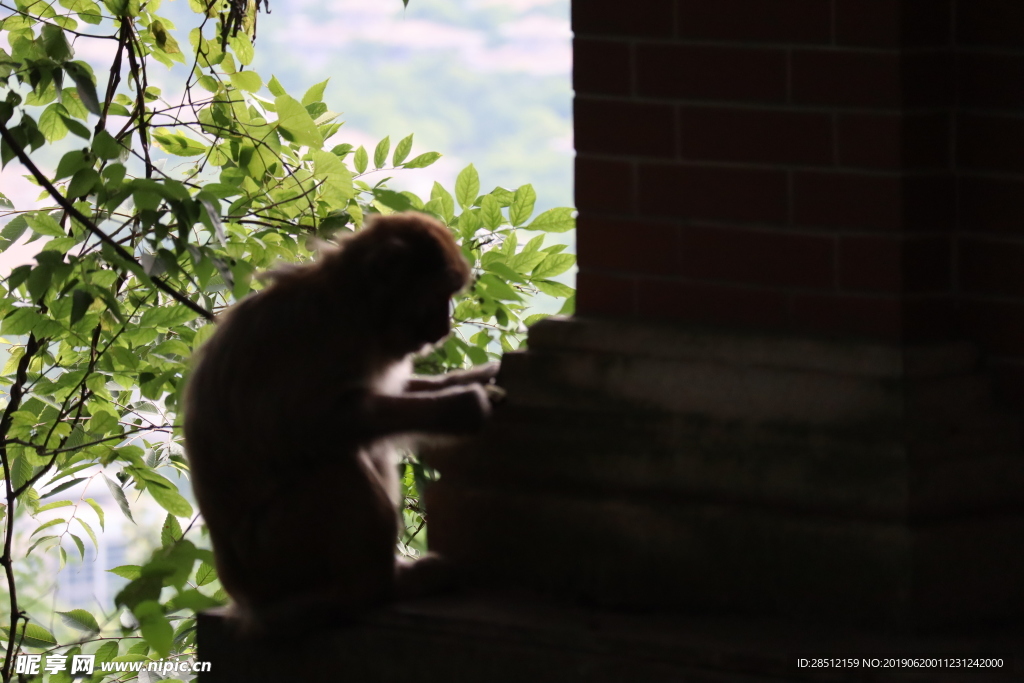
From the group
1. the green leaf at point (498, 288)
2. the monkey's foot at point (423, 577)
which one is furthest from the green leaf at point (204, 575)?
the green leaf at point (498, 288)

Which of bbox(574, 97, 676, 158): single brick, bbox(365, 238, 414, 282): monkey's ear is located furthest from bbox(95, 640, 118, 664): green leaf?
bbox(574, 97, 676, 158): single brick

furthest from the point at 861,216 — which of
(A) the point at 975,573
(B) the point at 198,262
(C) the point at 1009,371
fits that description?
(B) the point at 198,262

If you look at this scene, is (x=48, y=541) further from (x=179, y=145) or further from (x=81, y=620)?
(x=179, y=145)

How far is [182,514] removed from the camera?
3207 mm

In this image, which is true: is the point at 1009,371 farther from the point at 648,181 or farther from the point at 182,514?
the point at 182,514

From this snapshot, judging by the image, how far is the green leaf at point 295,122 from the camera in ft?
9.85

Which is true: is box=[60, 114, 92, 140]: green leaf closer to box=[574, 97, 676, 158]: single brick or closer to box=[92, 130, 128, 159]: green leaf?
box=[92, 130, 128, 159]: green leaf

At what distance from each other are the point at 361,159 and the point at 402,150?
0.15m

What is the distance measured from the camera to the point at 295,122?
119 inches

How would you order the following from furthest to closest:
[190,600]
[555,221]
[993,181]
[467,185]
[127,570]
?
[467,185] < [555,221] < [127,570] < [993,181] < [190,600]

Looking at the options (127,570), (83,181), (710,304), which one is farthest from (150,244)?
(710,304)

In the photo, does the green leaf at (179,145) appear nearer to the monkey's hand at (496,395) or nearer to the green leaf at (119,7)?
the green leaf at (119,7)

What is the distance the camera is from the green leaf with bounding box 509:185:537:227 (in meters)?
3.51

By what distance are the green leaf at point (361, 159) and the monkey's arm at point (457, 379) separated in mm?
1135
